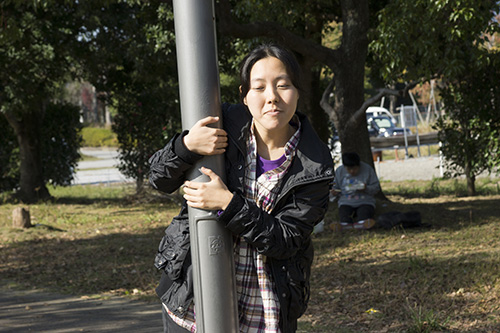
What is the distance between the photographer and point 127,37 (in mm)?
13594

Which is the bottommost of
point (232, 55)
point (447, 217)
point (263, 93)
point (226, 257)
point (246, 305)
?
point (447, 217)

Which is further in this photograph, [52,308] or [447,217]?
[447,217]

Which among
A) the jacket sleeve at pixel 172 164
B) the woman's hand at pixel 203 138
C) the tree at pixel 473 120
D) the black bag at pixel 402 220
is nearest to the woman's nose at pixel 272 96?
the woman's hand at pixel 203 138

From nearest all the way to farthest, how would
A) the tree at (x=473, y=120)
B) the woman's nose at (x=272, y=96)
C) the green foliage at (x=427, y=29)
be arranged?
the woman's nose at (x=272, y=96), the green foliage at (x=427, y=29), the tree at (x=473, y=120)

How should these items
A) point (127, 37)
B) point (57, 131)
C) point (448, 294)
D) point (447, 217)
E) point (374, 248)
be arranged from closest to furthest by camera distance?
point (448, 294), point (374, 248), point (447, 217), point (127, 37), point (57, 131)

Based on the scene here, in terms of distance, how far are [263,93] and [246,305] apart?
0.79m

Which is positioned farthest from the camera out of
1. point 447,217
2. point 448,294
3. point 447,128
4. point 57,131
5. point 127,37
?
point 57,131

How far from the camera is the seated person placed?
9.62 meters

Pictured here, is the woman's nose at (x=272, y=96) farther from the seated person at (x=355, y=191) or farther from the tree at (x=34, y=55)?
the tree at (x=34, y=55)

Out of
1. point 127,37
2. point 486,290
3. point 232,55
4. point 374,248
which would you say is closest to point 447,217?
point 374,248

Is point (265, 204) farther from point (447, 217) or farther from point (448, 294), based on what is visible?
point (447, 217)

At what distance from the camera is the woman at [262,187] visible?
94.8 inches

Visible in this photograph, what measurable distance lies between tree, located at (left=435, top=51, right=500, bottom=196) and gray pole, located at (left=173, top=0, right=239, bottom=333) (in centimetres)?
871

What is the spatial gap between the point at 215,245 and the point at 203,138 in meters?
0.38
